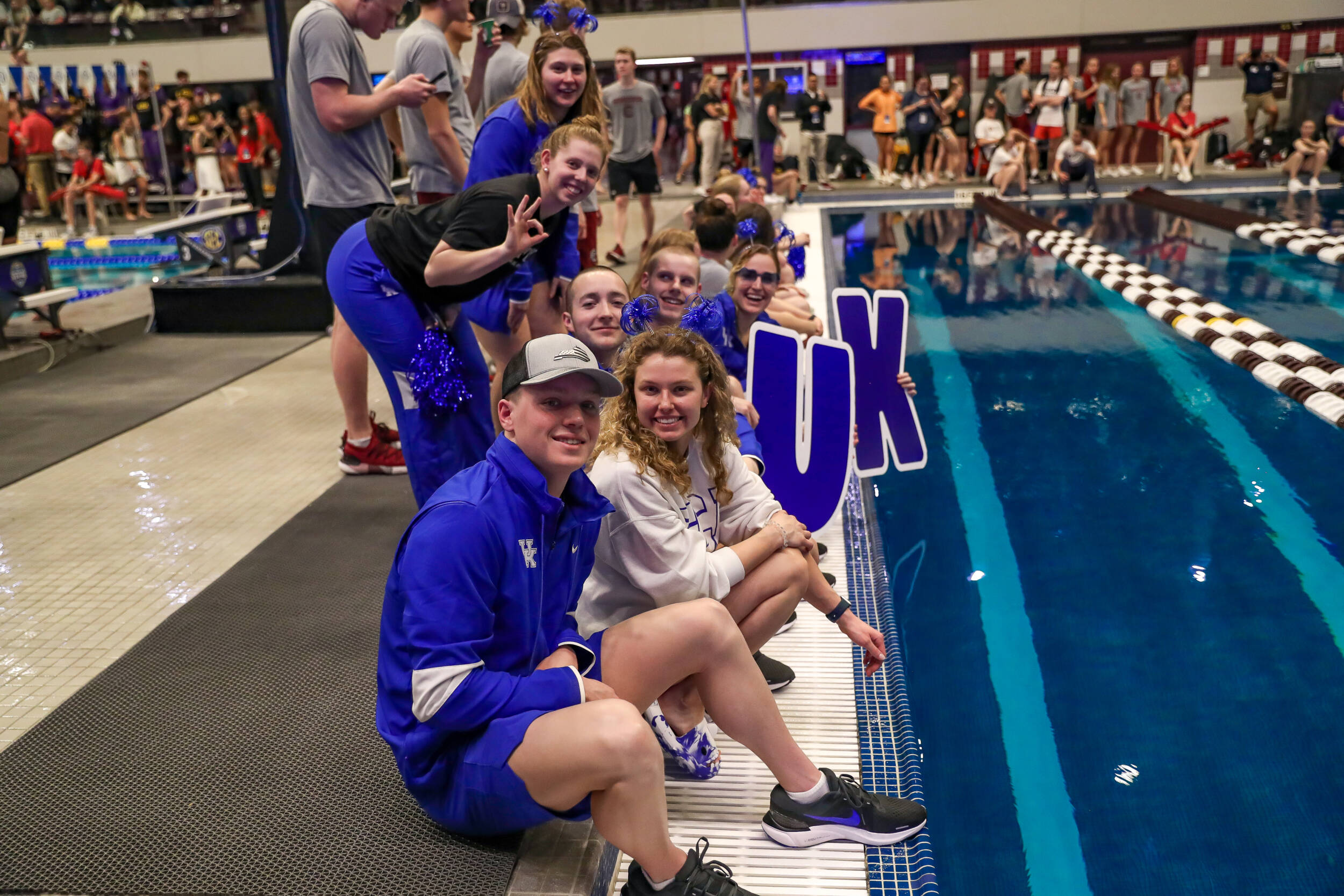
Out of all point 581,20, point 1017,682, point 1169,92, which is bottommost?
point 1017,682

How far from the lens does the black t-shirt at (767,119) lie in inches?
538

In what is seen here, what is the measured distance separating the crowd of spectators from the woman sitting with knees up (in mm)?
14141

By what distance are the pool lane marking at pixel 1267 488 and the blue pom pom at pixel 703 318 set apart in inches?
80.1

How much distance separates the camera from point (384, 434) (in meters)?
4.09

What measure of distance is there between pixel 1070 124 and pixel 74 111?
15.4 m

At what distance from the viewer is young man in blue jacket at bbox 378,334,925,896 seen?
1618mm

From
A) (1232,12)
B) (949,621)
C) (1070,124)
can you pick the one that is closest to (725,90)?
(1070,124)

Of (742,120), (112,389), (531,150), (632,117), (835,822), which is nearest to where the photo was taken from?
(835,822)

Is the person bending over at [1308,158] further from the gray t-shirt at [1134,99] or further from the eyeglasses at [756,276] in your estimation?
the eyeglasses at [756,276]

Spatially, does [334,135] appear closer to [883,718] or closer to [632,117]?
[883,718]

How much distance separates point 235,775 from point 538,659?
29.7 inches

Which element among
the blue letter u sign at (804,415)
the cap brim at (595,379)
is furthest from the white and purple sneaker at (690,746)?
the blue letter u sign at (804,415)

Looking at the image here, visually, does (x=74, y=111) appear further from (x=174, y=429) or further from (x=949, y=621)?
(x=949, y=621)

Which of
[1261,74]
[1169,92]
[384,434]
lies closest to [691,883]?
[384,434]
